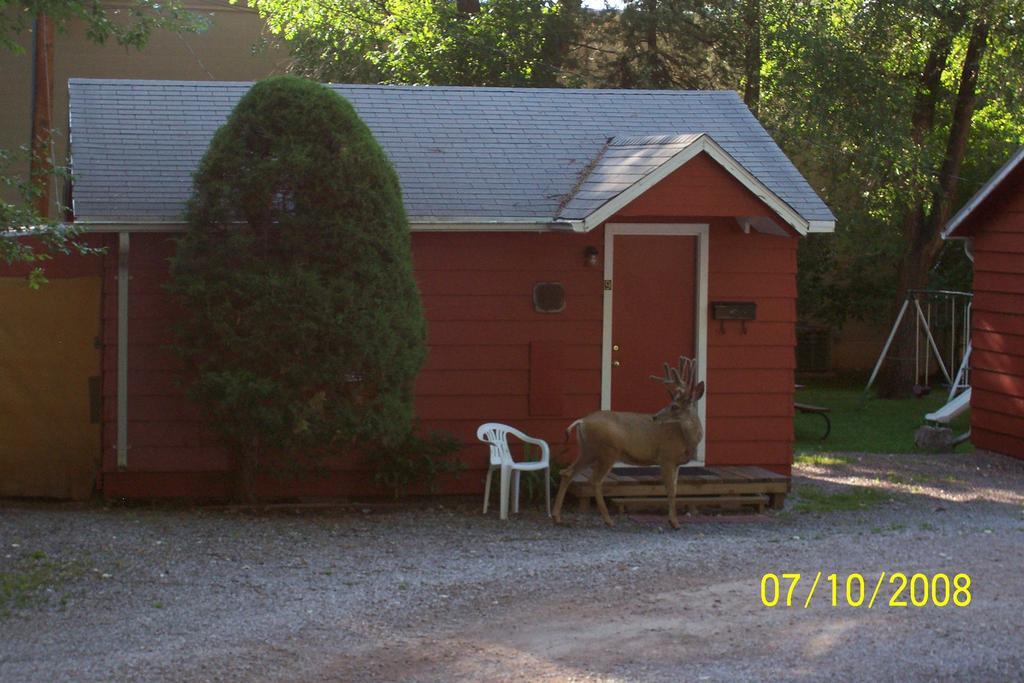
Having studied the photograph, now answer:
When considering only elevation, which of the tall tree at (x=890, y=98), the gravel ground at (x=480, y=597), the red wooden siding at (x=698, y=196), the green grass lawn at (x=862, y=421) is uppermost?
the tall tree at (x=890, y=98)

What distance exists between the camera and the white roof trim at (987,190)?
14.3 meters

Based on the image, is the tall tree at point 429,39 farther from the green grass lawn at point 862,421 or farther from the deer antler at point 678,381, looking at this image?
the deer antler at point 678,381

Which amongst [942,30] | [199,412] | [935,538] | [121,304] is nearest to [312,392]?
[199,412]

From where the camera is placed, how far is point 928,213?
864 inches

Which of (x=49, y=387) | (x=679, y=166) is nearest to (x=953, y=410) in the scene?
(x=679, y=166)

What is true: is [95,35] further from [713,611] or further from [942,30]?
[942,30]

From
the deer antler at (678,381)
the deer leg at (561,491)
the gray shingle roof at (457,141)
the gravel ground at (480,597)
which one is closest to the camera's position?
the gravel ground at (480,597)

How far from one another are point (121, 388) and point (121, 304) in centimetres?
72

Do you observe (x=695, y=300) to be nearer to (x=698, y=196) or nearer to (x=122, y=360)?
(x=698, y=196)

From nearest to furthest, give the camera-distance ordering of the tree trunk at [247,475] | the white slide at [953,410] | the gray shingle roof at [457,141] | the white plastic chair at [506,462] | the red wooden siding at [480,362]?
the white plastic chair at [506,462] < the tree trunk at [247,475] < the red wooden siding at [480,362] < the gray shingle roof at [457,141] < the white slide at [953,410]

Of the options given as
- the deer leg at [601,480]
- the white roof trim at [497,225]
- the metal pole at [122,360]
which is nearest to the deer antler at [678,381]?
the deer leg at [601,480]

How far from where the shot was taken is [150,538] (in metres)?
9.76

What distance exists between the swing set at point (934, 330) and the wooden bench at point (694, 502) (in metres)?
7.97

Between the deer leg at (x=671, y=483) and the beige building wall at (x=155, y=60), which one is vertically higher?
the beige building wall at (x=155, y=60)
